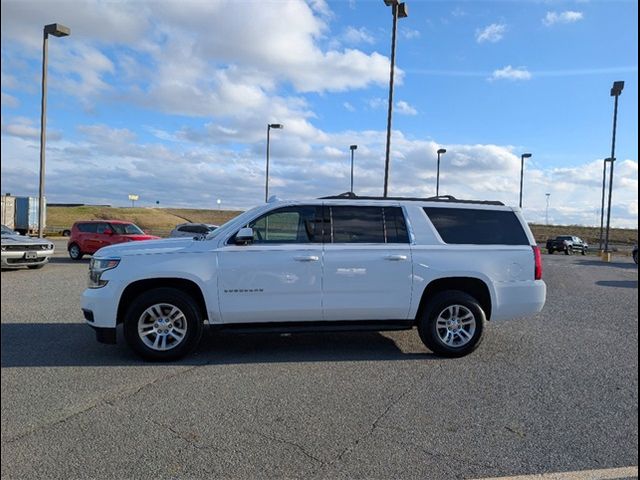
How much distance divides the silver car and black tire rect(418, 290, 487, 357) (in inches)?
449

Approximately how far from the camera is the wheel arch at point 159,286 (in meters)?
5.81

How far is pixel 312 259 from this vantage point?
5.91 metres

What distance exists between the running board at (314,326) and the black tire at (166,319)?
0.29m

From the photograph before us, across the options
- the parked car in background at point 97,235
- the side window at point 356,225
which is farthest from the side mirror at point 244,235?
the parked car in background at point 97,235

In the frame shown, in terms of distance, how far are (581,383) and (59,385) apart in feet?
16.6

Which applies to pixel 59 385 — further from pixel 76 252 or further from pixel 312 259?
pixel 76 252

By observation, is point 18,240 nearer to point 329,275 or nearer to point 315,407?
point 329,275

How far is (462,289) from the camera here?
21.4 ft

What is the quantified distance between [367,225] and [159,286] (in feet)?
8.26

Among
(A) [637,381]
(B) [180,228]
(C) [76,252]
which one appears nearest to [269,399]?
(A) [637,381]

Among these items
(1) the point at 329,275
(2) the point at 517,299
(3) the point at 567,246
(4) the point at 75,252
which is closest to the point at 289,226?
(1) the point at 329,275

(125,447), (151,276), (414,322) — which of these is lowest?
(125,447)

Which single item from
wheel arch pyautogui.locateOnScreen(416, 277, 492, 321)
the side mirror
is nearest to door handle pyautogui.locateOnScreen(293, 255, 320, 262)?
the side mirror

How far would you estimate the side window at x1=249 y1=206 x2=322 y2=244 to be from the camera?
6047mm
